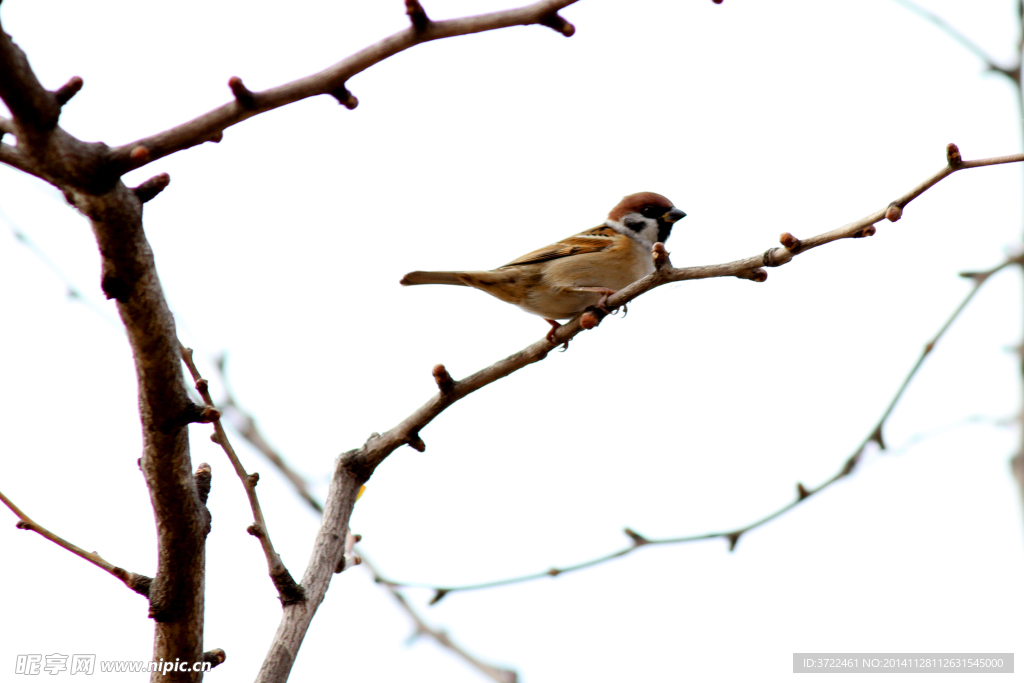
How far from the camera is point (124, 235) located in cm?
199

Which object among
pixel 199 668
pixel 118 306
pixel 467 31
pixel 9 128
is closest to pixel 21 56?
pixel 9 128

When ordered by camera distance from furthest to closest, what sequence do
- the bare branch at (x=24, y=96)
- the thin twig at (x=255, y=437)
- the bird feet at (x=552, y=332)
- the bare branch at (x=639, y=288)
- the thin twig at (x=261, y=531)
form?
the thin twig at (x=255, y=437) < the bird feet at (x=552, y=332) < the thin twig at (x=261, y=531) < the bare branch at (x=639, y=288) < the bare branch at (x=24, y=96)

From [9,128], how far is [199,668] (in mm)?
1416

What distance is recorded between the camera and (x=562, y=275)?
16.4ft

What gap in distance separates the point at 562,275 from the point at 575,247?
429 millimetres

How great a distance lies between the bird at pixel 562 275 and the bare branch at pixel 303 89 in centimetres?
280

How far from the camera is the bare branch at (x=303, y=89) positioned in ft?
6.03

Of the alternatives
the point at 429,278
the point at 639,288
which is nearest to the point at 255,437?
the point at 429,278

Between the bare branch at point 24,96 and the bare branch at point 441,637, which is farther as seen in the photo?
the bare branch at point 441,637

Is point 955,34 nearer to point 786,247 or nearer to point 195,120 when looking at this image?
point 786,247

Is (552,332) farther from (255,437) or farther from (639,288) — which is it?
(255,437)

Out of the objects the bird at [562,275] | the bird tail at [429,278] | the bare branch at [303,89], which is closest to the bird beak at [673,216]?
the bird at [562,275]

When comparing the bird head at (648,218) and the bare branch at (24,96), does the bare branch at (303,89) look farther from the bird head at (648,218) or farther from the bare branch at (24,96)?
the bird head at (648,218)

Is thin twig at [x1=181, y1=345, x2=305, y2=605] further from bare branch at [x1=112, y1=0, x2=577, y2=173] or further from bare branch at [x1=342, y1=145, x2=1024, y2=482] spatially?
bare branch at [x1=112, y1=0, x2=577, y2=173]
